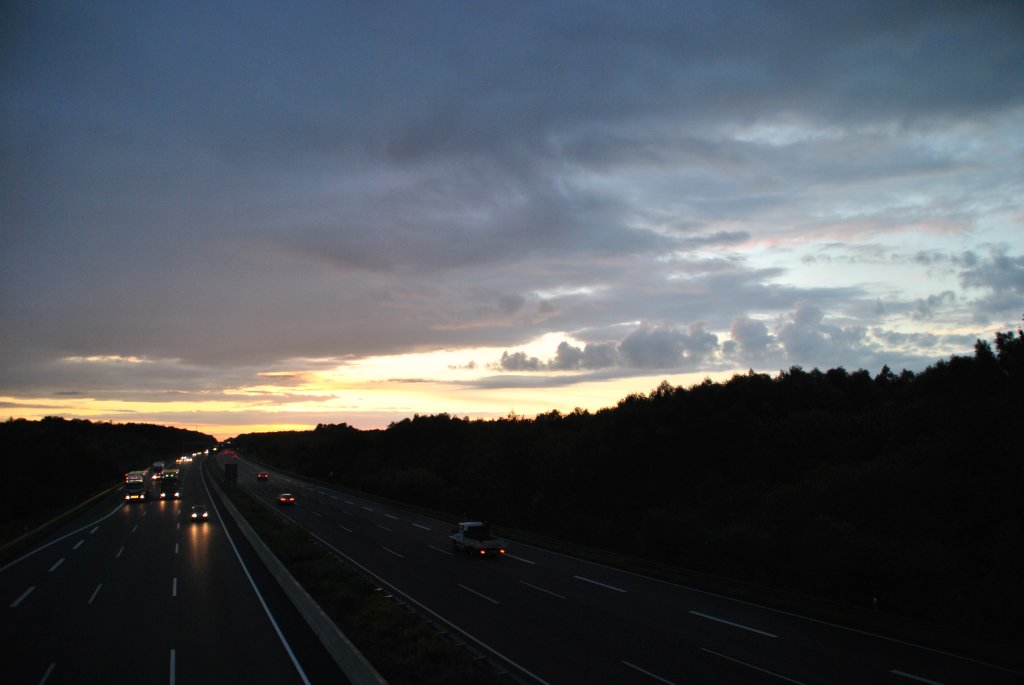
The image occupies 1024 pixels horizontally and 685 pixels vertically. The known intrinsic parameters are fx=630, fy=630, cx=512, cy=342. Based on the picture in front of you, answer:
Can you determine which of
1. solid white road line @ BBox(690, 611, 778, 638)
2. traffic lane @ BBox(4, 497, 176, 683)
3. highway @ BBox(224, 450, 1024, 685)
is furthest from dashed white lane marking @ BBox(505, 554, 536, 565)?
traffic lane @ BBox(4, 497, 176, 683)

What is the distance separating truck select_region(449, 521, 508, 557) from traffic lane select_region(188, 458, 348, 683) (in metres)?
9.91

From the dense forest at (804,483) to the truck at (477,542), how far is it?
840 centimetres

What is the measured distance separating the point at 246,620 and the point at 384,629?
488cm

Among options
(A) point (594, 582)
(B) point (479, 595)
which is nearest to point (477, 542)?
(A) point (594, 582)

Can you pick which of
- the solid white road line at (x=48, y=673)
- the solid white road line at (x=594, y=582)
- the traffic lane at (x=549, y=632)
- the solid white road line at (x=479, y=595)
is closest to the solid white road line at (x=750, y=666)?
the traffic lane at (x=549, y=632)

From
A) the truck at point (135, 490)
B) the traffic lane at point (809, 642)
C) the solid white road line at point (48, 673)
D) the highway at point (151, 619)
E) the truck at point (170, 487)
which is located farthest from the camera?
the truck at point (170, 487)

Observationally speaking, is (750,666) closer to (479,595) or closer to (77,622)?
(479,595)

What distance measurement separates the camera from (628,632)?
1873cm

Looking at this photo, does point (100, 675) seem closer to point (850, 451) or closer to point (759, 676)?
point (759, 676)

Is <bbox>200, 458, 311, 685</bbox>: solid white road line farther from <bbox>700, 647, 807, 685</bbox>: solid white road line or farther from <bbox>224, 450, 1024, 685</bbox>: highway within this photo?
<bbox>700, 647, 807, 685</bbox>: solid white road line

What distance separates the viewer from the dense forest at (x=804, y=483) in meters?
23.6

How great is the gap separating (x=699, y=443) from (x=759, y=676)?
137 feet

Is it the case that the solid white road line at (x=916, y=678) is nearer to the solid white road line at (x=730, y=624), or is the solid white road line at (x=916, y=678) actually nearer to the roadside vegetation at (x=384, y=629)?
the solid white road line at (x=730, y=624)

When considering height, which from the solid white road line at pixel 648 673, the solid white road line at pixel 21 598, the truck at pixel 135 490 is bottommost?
the truck at pixel 135 490
